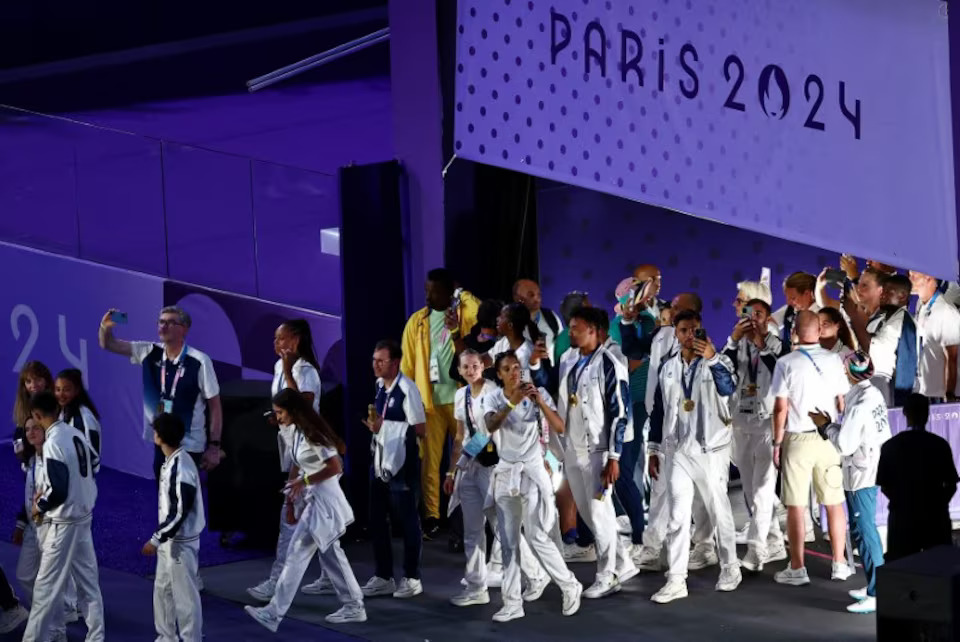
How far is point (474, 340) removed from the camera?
938 cm

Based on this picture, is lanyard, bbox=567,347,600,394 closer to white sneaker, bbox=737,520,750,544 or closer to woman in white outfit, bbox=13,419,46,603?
white sneaker, bbox=737,520,750,544

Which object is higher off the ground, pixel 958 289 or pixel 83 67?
pixel 83 67

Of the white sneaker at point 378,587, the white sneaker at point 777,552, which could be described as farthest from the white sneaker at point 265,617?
the white sneaker at point 777,552

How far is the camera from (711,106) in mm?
3521

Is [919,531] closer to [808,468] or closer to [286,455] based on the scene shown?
[808,468]

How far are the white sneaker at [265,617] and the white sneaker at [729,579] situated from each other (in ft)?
8.67

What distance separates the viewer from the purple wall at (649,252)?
41.6ft

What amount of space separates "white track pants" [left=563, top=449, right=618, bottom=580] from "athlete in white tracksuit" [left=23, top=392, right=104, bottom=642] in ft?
9.05

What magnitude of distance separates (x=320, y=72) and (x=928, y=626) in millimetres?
13788

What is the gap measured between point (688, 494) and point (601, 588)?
2.51ft

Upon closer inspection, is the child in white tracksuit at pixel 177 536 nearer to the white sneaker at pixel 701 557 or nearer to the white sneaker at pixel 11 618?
the white sneaker at pixel 11 618

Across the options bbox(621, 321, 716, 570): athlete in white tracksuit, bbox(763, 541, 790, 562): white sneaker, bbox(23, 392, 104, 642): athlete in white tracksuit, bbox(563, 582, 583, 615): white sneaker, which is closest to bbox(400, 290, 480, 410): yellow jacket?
A: bbox(621, 321, 716, 570): athlete in white tracksuit

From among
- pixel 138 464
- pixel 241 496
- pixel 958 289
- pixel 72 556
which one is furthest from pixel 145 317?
pixel 958 289

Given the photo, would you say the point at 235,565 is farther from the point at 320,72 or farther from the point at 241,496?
the point at 320,72
